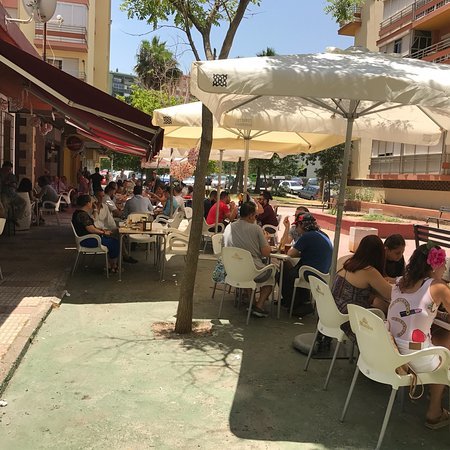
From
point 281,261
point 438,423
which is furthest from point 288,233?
point 438,423

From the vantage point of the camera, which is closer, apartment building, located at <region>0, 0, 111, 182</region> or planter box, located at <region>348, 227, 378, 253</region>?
planter box, located at <region>348, 227, 378, 253</region>

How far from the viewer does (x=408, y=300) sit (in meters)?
3.44

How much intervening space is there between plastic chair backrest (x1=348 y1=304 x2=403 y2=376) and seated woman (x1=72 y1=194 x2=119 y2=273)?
16.5ft

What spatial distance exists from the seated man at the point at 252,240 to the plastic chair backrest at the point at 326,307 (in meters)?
1.75

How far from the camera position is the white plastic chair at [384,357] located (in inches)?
123

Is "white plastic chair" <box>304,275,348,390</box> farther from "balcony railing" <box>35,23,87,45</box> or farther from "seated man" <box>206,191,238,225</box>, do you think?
"balcony railing" <box>35,23,87,45</box>

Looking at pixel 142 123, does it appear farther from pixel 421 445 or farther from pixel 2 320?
pixel 421 445

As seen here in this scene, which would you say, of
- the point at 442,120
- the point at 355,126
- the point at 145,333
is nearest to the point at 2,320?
the point at 145,333

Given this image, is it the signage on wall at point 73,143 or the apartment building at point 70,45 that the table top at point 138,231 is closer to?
the signage on wall at point 73,143

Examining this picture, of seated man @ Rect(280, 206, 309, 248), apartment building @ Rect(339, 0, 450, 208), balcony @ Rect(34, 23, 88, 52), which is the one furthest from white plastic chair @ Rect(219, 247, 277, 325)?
balcony @ Rect(34, 23, 88, 52)

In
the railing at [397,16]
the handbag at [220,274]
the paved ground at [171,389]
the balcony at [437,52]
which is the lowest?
the paved ground at [171,389]

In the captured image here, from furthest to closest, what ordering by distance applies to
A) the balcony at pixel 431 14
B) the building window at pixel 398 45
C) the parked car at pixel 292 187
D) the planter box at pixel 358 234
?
the parked car at pixel 292 187 → the building window at pixel 398 45 → the balcony at pixel 431 14 → the planter box at pixel 358 234

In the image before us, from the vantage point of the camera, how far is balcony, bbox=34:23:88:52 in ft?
111

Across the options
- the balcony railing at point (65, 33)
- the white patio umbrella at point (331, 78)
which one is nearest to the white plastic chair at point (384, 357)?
the white patio umbrella at point (331, 78)
